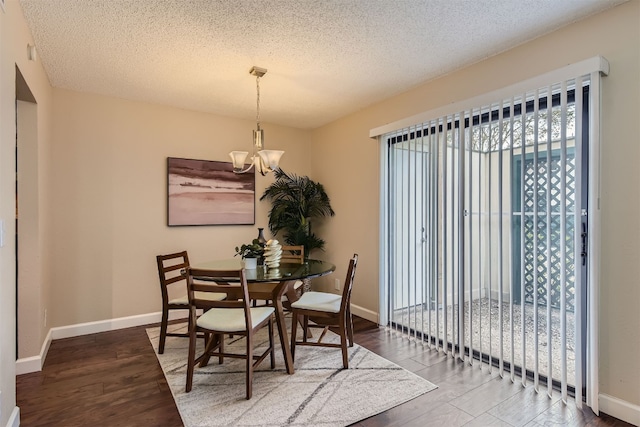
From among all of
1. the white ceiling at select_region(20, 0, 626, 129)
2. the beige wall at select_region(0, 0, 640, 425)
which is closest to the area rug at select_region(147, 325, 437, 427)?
the beige wall at select_region(0, 0, 640, 425)

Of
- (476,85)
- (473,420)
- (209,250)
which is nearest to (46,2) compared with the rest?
(209,250)

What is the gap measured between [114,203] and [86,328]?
4.32ft

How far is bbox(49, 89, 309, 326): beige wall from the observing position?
11.2 feet

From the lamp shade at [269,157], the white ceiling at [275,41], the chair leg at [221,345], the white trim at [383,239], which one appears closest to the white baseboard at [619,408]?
the white trim at [383,239]

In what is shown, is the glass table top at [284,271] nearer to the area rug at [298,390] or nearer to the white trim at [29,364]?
the area rug at [298,390]

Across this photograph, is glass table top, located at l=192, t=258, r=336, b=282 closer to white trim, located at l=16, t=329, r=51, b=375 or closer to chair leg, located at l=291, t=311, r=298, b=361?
chair leg, located at l=291, t=311, r=298, b=361

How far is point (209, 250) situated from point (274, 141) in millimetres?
1723

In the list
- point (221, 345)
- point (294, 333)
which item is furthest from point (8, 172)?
point (294, 333)

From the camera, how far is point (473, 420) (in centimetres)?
200

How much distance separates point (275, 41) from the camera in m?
2.50

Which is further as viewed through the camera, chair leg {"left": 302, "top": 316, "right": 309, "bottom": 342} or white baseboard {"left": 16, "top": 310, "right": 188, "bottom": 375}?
chair leg {"left": 302, "top": 316, "right": 309, "bottom": 342}

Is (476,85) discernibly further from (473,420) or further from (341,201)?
(473,420)

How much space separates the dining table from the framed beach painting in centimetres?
101

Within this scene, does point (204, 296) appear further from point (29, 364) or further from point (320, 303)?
point (29, 364)
